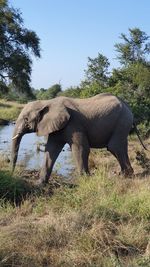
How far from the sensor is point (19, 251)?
556cm

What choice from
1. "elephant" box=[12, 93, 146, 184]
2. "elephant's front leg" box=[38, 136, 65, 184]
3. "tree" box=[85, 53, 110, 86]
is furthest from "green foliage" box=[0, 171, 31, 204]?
"tree" box=[85, 53, 110, 86]

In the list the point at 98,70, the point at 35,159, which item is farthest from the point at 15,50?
the point at 35,159

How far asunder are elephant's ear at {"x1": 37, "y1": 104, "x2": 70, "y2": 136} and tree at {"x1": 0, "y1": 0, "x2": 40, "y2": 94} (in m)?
27.4

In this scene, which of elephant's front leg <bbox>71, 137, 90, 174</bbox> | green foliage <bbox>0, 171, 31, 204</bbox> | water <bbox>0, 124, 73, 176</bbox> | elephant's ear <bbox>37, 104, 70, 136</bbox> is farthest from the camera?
water <bbox>0, 124, 73, 176</bbox>

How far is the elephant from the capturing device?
35.4 feet

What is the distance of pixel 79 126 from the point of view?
10859 millimetres

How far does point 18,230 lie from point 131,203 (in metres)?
1.79

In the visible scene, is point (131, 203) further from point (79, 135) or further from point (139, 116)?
point (139, 116)

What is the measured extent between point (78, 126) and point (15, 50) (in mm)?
29357

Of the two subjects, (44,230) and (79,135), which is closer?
(44,230)

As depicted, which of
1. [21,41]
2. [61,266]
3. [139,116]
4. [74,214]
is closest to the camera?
[61,266]

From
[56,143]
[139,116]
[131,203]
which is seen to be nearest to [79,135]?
[56,143]

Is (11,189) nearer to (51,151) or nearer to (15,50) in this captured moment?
(51,151)

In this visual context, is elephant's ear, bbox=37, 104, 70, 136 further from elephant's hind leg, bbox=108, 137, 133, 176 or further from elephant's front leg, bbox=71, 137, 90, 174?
elephant's hind leg, bbox=108, 137, 133, 176
